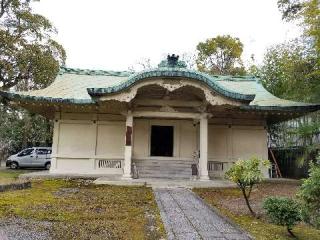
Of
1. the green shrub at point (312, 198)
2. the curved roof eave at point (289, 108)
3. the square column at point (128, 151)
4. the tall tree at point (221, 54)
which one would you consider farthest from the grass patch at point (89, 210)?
the tall tree at point (221, 54)

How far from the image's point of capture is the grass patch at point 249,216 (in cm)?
668

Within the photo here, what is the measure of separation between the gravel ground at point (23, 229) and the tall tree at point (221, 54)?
110 ft

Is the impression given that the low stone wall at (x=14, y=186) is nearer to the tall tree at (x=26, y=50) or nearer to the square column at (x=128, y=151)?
the square column at (x=128, y=151)

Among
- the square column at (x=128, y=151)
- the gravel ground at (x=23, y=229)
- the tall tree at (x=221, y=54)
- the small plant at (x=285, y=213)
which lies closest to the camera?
the gravel ground at (x=23, y=229)

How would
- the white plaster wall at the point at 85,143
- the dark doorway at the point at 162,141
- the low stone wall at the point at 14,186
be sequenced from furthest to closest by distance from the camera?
the dark doorway at the point at 162,141, the white plaster wall at the point at 85,143, the low stone wall at the point at 14,186

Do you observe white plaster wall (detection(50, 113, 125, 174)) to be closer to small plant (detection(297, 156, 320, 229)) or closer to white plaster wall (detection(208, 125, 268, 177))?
white plaster wall (detection(208, 125, 268, 177))

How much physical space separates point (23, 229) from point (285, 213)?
4792mm

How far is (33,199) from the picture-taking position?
10.3m

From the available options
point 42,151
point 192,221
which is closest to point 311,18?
point 192,221

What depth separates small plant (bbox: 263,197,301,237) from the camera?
657 cm

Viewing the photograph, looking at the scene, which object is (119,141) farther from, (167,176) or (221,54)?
(221,54)

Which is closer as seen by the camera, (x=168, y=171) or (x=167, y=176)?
(x=167, y=176)

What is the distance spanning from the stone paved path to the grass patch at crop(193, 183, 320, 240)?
364 mm

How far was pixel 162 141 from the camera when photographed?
18.3 meters
